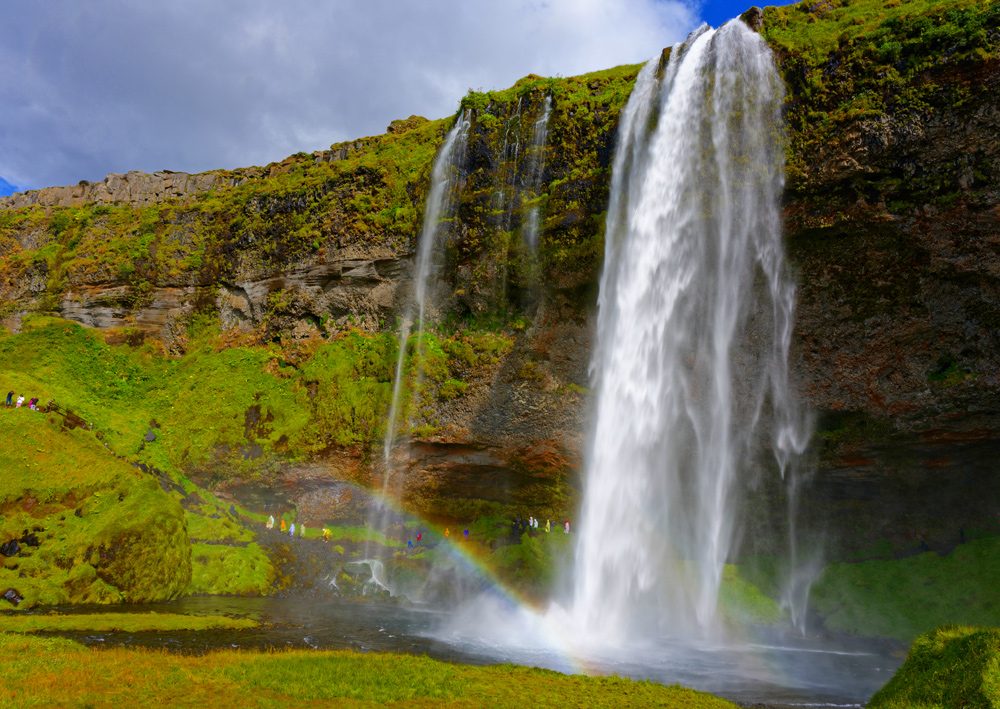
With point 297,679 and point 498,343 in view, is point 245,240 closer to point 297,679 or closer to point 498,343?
point 498,343

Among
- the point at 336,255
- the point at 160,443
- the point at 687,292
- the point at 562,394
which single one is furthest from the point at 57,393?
the point at 687,292

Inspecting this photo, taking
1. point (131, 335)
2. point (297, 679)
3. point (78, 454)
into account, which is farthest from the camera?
point (131, 335)

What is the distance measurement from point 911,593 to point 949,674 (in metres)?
17.3

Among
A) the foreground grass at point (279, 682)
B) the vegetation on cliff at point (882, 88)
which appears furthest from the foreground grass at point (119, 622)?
the vegetation on cliff at point (882, 88)

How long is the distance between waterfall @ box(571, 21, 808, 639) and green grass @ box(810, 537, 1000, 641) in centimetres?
457

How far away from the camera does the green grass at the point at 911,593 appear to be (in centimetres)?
2019

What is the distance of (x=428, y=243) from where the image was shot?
30297 mm

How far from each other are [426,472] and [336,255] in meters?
13.9

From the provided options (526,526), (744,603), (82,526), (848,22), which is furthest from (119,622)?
(848,22)

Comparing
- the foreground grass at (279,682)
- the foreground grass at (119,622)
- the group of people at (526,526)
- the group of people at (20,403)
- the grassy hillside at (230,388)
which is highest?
the grassy hillside at (230,388)

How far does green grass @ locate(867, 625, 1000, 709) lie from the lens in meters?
7.12

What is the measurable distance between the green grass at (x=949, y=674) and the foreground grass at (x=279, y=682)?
113 inches

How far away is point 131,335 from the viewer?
36.8 meters

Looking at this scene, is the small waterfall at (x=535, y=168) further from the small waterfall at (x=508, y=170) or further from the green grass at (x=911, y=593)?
the green grass at (x=911, y=593)
